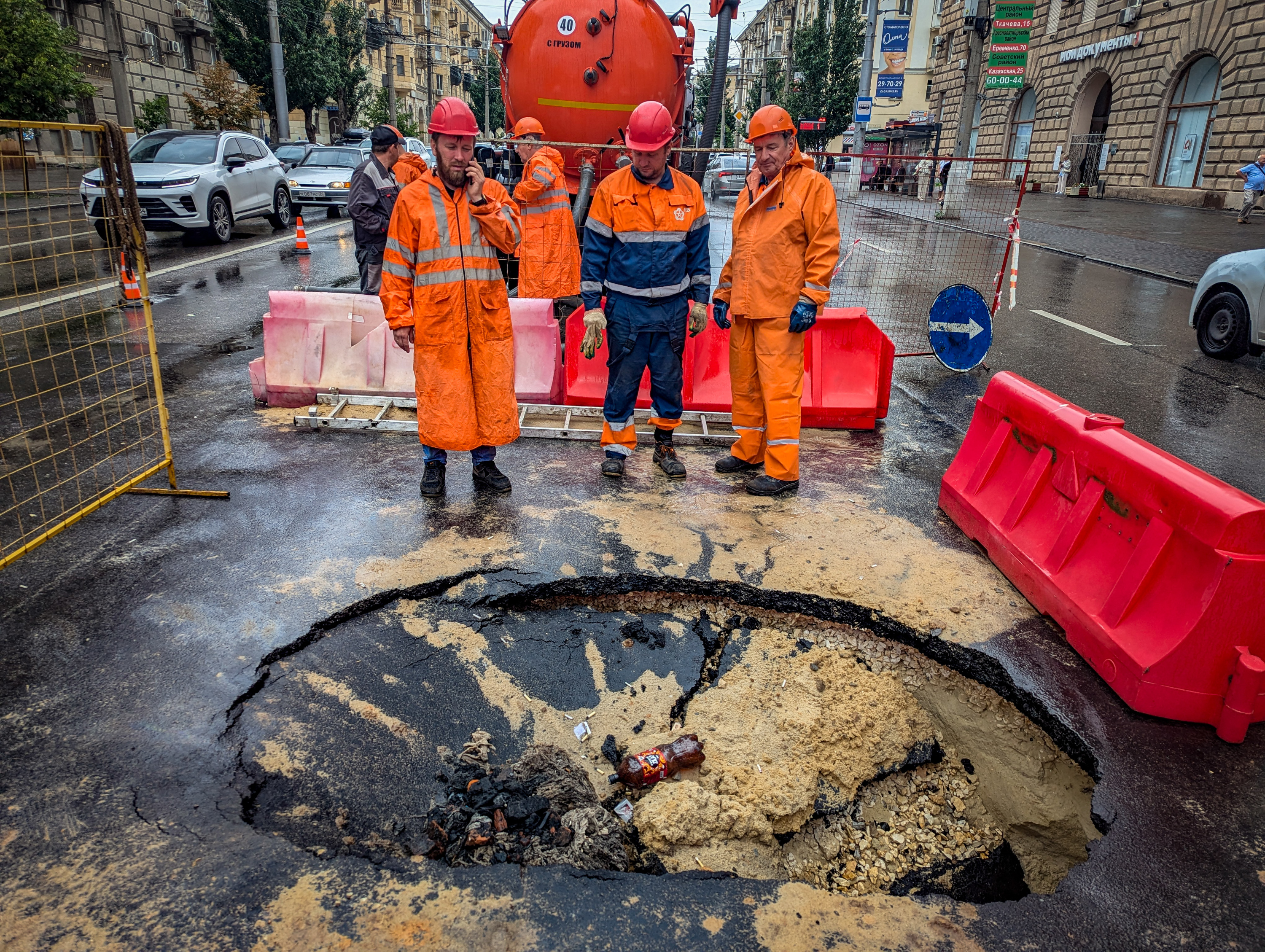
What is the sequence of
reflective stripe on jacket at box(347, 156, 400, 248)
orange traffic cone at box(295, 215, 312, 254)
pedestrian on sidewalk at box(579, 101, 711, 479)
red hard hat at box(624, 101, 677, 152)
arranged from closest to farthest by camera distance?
red hard hat at box(624, 101, 677, 152) → pedestrian on sidewalk at box(579, 101, 711, 479) → reflective stripe on jacket at box(347, 156, 400, 248) → orange traffic cone at box(295, 215, 312, 254)

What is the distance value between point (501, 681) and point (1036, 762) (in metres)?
2.02

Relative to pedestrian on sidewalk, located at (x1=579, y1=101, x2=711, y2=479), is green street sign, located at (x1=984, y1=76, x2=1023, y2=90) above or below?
above

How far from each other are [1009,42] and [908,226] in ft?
62.2

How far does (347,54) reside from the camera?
37.7 metres

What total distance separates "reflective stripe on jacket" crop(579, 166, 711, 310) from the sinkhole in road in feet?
7.12

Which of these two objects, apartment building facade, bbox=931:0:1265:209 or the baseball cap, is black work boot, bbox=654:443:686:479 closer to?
the baseball cap

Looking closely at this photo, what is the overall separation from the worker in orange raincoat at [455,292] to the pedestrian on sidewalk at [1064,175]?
31.4 m

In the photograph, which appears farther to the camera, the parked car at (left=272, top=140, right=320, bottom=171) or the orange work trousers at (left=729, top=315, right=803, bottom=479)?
the parked car at (left=272, top=140, right=320, bottom=171)

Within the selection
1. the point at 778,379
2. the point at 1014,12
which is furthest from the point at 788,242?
the point at 1014,12

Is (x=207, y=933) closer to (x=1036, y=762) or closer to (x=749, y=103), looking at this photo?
(x=1036, y=762)

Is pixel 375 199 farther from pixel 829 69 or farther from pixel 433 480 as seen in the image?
pixel 829 69


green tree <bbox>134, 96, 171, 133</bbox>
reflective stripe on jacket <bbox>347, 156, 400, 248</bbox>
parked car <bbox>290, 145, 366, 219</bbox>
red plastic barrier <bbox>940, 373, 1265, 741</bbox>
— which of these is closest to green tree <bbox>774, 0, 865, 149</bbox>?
parked car <bbox>290, 145, 366, 219</bbox>

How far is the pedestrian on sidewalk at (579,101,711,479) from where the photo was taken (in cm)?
484

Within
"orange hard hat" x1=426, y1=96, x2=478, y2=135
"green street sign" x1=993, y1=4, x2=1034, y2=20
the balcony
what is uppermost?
the balcony
